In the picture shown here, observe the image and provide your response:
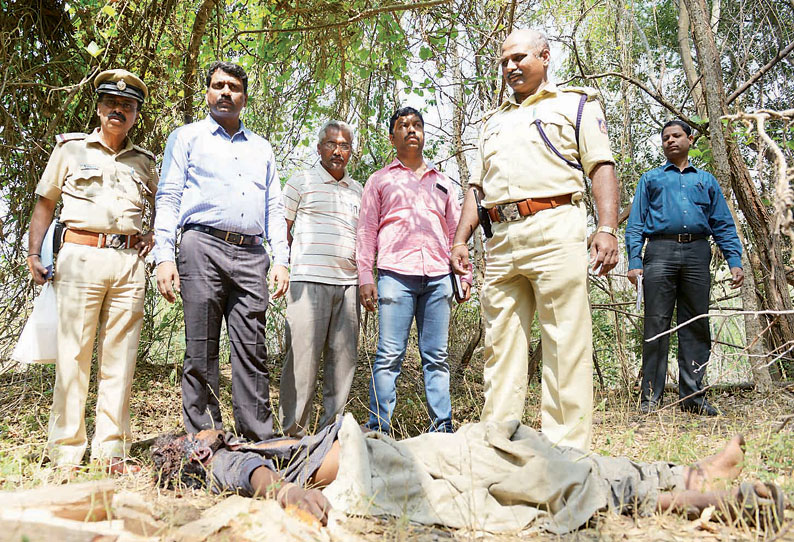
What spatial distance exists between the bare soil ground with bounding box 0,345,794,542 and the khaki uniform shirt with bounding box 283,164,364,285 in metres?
1.13

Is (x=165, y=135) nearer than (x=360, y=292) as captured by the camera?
No

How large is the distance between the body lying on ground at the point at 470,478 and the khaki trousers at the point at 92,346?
0.67 m

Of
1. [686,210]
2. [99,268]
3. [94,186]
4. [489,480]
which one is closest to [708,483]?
[489,480]

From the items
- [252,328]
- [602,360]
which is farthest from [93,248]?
[602,360]

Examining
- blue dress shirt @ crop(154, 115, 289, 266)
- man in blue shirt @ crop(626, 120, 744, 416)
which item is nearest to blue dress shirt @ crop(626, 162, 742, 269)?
man in blue shirt @ crop(626, 120, 744, 416)

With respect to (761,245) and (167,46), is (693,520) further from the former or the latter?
(167,46)

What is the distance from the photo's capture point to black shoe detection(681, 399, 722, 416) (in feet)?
13.6

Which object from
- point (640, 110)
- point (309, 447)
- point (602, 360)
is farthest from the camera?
point (640, 110)

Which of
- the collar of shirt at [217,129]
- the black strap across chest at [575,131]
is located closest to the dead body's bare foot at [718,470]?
the black strap across chest at [575,131]

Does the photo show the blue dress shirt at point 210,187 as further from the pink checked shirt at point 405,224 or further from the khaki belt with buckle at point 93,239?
the pink checked shirt at point 405,224

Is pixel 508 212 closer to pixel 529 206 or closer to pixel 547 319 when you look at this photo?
pixel 529 206

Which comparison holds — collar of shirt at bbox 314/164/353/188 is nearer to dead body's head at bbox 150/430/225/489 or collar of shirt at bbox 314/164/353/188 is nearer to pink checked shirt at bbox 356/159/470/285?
pink checked shirt at bbox 356/159/470/285

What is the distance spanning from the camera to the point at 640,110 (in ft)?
31.9

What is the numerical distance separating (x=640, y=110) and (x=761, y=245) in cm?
563
